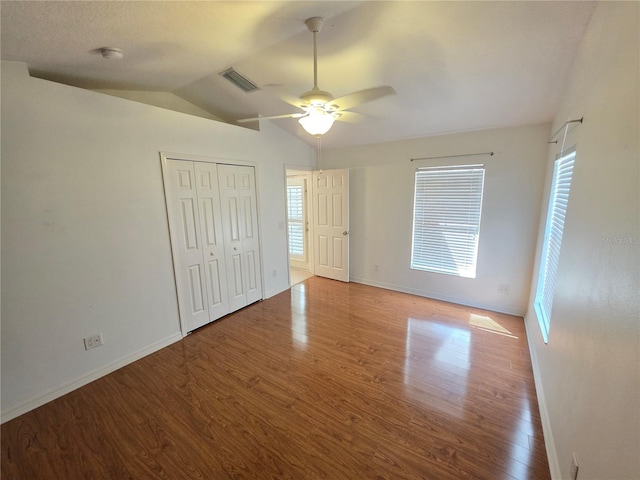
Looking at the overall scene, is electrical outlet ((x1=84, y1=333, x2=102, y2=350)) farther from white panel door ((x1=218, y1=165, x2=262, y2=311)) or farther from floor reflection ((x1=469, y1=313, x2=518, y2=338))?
floor reflection ((x1=469, y1=313, x2=518, y2=338))

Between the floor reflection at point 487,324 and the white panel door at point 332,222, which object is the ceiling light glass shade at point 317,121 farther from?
the floor reflection at point 487,324

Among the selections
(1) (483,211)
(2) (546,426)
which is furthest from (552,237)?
(2) (546,426)

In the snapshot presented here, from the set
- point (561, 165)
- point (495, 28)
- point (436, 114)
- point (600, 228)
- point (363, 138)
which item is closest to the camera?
point (600, 228)

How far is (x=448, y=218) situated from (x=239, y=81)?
3.23 metres

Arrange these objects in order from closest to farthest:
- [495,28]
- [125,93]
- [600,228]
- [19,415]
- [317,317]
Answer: [600,228] < [495,28] < [19,415] < [125,93] < [317,317]

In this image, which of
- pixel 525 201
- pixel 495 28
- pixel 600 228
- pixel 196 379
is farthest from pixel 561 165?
pixel 196 379

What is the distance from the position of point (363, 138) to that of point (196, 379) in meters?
3.80

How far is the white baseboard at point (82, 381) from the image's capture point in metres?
2.03

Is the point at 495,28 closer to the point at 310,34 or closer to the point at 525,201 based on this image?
the point at 310,34

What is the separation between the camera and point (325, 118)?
1.95m

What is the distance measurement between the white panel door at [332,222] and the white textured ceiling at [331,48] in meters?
1.67

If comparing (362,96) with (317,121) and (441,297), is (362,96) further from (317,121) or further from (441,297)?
(441,297)

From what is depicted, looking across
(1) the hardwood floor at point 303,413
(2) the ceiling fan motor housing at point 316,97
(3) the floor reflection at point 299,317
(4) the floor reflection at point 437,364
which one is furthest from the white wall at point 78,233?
(4) the floor reflection at point 437,364

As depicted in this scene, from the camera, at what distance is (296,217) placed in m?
5.54
